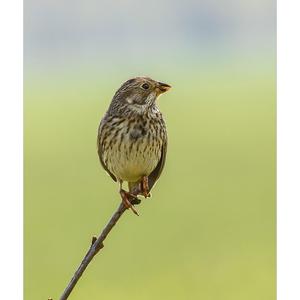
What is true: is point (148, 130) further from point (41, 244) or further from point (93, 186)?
point (41, 244)

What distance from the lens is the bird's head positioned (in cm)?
187

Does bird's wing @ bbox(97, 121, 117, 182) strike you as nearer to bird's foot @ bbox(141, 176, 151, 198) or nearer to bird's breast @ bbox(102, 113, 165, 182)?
bird's breast @ bbox(102, 113, 165, 182)

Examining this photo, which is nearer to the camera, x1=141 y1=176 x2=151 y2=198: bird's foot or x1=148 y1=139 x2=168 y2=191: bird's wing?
x1=141 y1=176 x2=151 y2=198: bird's foot

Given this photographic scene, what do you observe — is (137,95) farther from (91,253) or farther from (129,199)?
(91,253)

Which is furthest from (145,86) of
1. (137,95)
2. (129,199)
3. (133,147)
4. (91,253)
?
(91,253)

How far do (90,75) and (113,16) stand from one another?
0.18 m

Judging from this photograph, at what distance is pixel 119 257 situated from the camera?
2156 millimetres

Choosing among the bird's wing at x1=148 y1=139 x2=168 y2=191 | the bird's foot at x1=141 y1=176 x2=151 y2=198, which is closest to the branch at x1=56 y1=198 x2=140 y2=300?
the bird's foot at x1=141 y1=176 x2=151 y2=198

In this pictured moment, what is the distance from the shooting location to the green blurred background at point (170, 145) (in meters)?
2.07

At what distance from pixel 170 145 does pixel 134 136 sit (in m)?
0.11

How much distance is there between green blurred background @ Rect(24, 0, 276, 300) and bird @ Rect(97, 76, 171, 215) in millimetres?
79

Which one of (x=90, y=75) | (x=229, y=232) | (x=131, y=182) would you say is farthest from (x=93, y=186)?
(x=229, y=232)

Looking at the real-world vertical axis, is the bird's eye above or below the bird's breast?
above

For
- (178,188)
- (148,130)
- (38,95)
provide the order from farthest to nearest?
(178,188)
(38,95)
(148,130)
